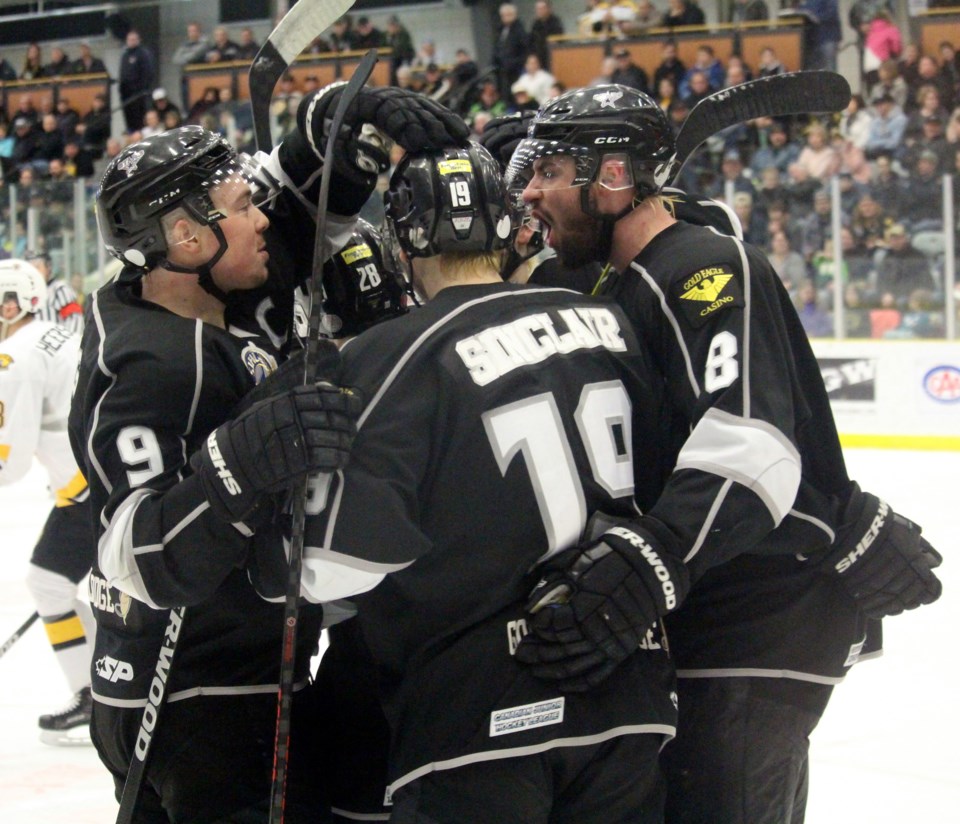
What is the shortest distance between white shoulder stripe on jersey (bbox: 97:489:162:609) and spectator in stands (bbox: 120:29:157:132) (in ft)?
44.0

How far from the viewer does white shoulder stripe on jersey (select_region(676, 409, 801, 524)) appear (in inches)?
65.8

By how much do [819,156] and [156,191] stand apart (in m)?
8.04

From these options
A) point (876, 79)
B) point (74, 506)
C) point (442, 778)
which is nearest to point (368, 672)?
point (442, 778)

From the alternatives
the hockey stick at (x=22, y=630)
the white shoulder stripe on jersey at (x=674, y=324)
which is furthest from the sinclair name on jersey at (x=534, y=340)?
the hockey stick at (x=22, y=630)

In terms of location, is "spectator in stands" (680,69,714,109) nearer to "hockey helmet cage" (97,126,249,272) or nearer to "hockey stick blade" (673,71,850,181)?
"hockey stick blade" (673,71,850,181)

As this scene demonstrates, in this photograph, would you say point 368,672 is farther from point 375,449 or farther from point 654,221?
point 654,221

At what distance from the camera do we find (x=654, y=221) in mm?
1941

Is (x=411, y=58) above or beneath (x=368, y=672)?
above

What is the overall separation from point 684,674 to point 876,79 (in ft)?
30.9

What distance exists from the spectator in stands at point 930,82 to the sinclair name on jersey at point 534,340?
8728 mm

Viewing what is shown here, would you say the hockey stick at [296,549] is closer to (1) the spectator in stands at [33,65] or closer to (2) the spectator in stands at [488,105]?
(2) the spectator in stands at [488,105]

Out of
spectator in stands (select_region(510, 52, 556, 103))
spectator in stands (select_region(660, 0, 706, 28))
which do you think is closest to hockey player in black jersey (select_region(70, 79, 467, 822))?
spectator in stands (select_region(510, 52, 556, 103))

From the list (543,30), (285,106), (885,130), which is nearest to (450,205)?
(885,130)

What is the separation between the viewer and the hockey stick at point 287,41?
1970mm
